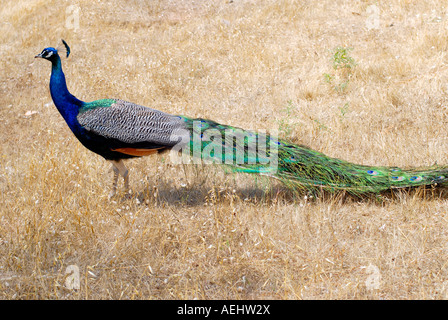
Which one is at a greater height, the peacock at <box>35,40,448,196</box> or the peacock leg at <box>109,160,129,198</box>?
the peacock at <box>35,40,448,196</box>

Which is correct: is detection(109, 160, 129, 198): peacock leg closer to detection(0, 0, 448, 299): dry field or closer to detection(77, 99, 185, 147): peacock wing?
detection(0, 0, 448, 299): dry field

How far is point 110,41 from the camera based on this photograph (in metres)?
8.37

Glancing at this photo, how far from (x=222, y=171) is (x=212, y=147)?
1.11 feet

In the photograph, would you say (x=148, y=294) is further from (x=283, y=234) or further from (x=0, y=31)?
(x=0, y=31)

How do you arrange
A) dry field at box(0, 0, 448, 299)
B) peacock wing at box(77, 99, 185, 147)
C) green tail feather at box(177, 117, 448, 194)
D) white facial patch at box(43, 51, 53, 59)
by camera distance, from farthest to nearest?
white facial patch at box(43, 51, 53, 59) → peacock wing at box(77, 99, 185, 147) → green tail feather at box(177, 117, 448, 194) → dry field at box(0, 0, 448, 299)

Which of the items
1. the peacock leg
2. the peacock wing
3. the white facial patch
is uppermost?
the white facial patch

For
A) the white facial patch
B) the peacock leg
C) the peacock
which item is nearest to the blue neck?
the peacock

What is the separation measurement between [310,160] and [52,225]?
2.35m

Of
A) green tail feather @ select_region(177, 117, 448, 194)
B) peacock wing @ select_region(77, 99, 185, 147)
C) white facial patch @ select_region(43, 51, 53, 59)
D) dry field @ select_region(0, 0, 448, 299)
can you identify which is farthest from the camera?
white facial patch @ select_region(43, 51, 53, 59)

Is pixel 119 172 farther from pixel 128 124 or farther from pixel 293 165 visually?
pixel 293 165

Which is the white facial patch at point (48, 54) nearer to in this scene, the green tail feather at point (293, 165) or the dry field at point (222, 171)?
the dry field at point (222, 171)

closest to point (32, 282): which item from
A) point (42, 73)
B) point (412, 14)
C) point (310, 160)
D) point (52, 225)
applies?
point (52, 225)

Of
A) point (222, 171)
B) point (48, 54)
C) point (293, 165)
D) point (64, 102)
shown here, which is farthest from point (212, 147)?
point (48, 54)

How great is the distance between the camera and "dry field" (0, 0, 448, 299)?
321 centimetres
